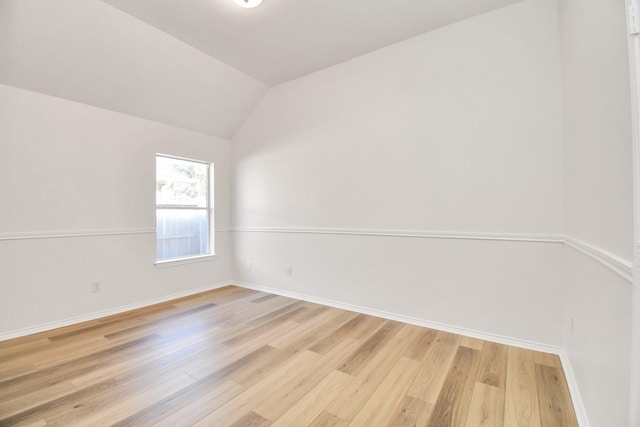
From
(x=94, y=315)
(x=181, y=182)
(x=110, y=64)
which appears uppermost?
(x=110, y=64)

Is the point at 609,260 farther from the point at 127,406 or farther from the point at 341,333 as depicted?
the point at 127,406

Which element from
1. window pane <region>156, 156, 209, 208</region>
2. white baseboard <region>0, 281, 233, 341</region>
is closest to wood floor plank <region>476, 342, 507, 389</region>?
white baseboard <region>0, 281, 233, 341</region>

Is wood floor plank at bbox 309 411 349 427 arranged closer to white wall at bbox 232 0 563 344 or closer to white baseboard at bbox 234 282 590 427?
white baseboard at bbox 234 282 590 427

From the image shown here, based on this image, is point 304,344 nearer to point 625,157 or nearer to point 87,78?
point 625,157

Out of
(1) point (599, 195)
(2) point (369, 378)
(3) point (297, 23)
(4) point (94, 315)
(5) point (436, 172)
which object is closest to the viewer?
(1) point (599, 195)

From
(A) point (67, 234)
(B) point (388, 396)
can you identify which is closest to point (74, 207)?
(A) point (67, 234)

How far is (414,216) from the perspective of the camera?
284 cm

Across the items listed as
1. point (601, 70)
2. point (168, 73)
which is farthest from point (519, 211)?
point (168, 73)

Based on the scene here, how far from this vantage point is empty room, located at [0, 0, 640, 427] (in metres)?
1.56

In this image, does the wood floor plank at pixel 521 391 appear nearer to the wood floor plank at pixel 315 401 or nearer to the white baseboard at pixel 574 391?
the white baseboard at pixel 574 391

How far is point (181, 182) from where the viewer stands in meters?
3.96

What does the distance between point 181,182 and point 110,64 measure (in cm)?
159

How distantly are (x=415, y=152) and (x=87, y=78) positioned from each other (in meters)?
3.34

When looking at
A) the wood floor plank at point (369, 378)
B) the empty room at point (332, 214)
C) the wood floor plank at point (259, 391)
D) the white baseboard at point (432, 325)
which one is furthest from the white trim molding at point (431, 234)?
the wood floor plank at point (259, 391)
